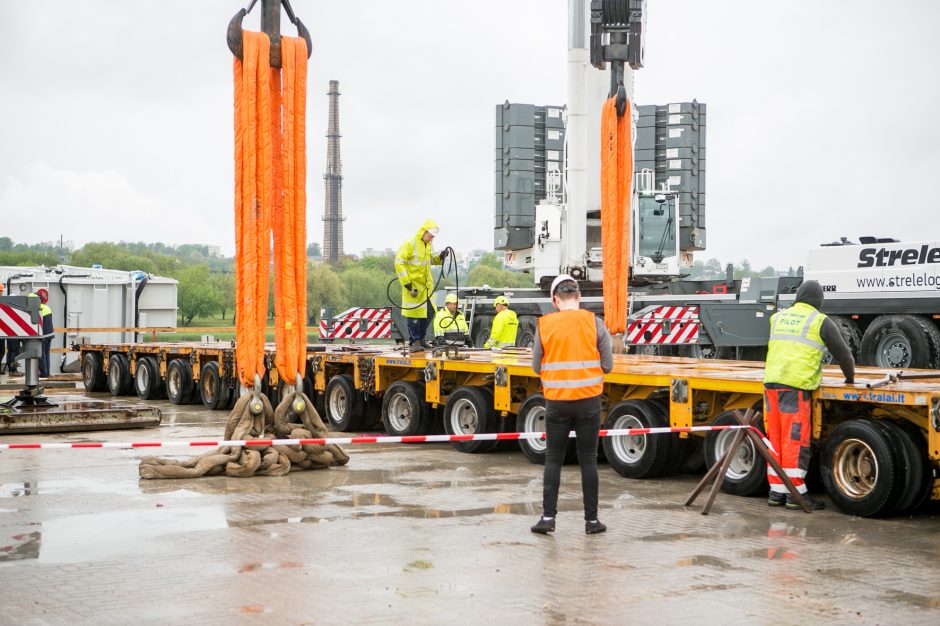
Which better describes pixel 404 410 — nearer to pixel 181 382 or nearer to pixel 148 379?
pixel 181 382

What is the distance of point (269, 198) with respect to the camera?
10789 millimetres

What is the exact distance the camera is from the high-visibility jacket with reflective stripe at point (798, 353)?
885cm

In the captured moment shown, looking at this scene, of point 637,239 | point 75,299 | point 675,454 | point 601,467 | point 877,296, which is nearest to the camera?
point 675,454

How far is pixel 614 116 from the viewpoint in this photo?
1381cm

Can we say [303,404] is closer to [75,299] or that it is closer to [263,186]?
[263,186]

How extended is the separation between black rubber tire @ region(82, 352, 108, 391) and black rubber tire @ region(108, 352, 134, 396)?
0.78 metres

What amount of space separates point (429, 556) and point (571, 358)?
5.73 ft

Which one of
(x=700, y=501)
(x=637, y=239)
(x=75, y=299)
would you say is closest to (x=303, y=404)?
(x=700, y=501)

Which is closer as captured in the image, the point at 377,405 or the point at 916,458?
the point at 916,458

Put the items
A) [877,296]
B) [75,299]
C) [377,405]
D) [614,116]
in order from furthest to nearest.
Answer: [75,299], [877,296], [377,405], [614,116]

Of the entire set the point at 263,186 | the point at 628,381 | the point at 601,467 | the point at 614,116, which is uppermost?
the point at 614,116

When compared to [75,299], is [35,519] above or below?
below

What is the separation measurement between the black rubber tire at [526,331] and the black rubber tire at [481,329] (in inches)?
54.7

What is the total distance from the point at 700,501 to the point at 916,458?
1788mm
